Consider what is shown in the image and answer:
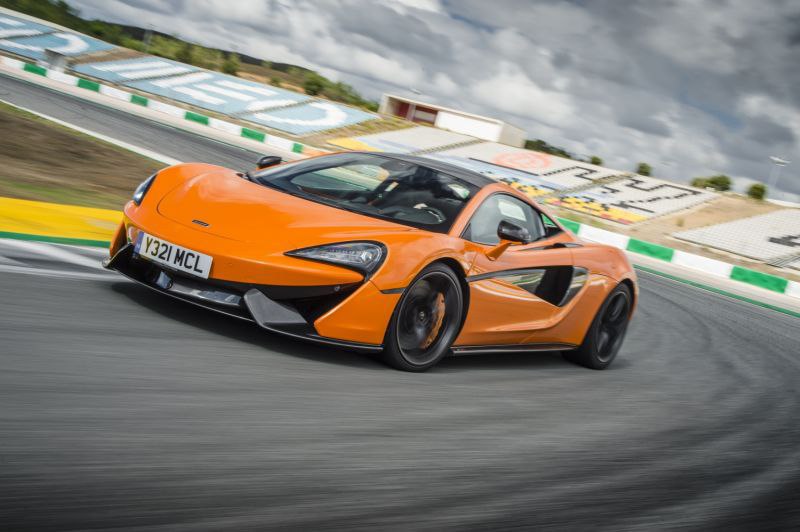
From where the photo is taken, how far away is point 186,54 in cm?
8281

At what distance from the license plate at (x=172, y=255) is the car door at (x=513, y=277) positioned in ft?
5.07

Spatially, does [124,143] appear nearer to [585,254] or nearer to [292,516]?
[585,254]

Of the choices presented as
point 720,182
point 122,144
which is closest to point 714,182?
point 720,182

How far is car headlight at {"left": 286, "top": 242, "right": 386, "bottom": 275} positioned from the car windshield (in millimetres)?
521

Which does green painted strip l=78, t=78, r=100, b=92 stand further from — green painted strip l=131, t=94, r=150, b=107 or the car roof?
the car roof

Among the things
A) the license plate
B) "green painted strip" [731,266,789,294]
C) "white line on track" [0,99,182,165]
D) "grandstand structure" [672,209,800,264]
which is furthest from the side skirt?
"grandstand structure" [672,209,800,264]

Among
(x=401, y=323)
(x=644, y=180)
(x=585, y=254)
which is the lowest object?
(x=401, y=323)

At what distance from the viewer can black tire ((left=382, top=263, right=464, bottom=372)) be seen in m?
4.80

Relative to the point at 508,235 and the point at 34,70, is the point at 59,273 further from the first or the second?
the point at 34,70

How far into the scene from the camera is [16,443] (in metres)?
2.66

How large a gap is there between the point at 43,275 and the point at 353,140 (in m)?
42.5

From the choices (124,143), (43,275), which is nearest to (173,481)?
(43,275)

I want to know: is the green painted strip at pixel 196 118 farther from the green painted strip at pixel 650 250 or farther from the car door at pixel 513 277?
the car door at pixel 513 277

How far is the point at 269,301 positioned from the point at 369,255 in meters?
0.56
